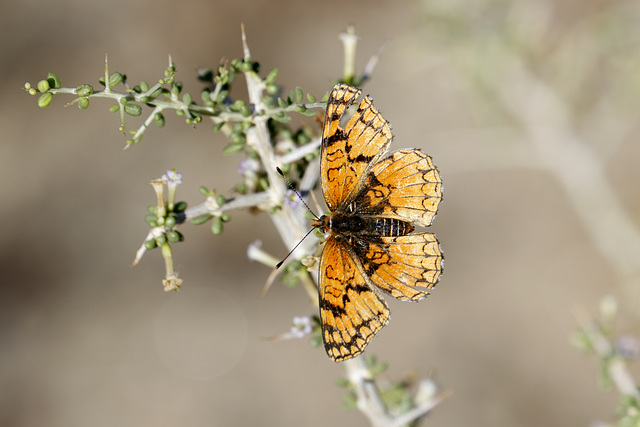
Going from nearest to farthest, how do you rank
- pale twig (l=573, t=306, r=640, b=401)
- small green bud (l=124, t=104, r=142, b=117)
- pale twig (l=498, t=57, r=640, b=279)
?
small green bud (l=124, t=104, r=142, b=117) → pale twig (l=573, t=306, r=640, b=401) → pale twig (l=498, t=57, r=640, b=279)

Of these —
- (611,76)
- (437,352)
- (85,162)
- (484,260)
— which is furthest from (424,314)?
(85,162)

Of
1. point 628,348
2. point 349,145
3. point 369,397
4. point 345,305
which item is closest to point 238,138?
point 349,145

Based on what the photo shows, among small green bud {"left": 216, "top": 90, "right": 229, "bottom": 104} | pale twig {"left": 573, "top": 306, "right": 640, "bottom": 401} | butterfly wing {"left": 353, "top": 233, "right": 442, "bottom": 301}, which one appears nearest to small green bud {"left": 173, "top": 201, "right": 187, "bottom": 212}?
small green bud {"left": 216, "top": 90, "right": 229, "bottom": 104}

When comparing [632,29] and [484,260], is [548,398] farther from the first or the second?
[632,29]

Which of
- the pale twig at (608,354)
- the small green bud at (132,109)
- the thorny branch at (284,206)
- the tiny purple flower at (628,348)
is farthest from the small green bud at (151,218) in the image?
the tiny purple flower at (628,348)

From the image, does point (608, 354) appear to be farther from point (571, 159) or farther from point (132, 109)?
point (571, 159)

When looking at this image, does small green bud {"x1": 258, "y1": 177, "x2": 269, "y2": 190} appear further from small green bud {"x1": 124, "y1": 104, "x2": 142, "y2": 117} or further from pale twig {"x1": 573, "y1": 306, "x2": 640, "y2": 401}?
pale twig {"x1": 573, "y1": 306, "x2": 640, "y2": 401}
